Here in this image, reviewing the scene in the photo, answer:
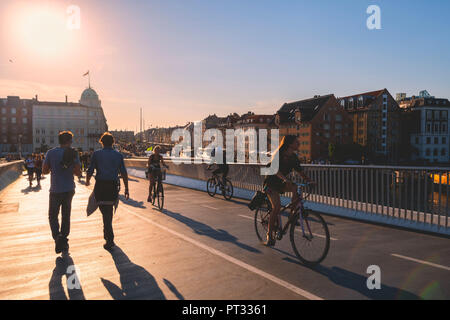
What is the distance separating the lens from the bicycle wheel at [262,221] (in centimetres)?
666

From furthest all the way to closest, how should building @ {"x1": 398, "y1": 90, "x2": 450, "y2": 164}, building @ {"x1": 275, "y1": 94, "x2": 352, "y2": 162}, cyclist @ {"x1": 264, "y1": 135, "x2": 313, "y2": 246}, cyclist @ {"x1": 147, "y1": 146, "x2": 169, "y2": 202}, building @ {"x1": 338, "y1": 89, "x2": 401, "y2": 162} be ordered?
1. building @ {"x1": 398, "y1": 90, "x2": 450, "y2": 164}
2. building @ {"x1": 338, "y1": 89, "x2": 401, "y2": 162}
3. building @ {"x1": 275, "y1": 94, "x2": 352, "y2": 162}
4. cyclist @ {"x1": 147, "y1": 146, "x2": 169, "y2": 202}
5. cyclist @ {"x1": 264, "y1": 135, "x2": 313, "y2": 246}

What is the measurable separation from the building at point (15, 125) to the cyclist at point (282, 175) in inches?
4665

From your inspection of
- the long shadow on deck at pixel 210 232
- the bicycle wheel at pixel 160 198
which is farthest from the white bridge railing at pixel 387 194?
the bicycle wheel at pixel 160 198

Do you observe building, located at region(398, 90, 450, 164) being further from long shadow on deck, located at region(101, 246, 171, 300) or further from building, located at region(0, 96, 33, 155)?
building, located at region(0, 96, 33, 155)

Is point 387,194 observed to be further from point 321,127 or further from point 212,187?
point 321,127

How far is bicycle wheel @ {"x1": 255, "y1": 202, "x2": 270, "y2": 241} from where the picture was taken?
666 cm

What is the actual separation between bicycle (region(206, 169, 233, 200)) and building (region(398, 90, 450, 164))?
96785mm

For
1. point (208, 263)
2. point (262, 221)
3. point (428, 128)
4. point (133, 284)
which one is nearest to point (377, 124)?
point (428, 128)

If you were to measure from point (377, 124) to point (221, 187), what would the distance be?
9037cm

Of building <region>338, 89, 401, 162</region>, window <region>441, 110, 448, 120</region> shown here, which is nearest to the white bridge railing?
building <region>338, 89, 401, 162</region>

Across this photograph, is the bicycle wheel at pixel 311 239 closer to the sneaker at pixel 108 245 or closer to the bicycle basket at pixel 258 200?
the bicycle basket at pixel 258 200

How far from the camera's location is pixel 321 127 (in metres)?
90.2

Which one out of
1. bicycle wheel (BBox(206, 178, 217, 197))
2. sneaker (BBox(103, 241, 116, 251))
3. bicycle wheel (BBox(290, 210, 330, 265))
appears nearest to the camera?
bicycle wheel (BBox(290, 210, 330, 265))

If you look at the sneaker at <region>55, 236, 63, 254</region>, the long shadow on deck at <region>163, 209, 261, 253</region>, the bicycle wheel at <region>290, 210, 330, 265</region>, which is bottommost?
the long shadow on deck at <region>163, 209, 261, 253</region>
